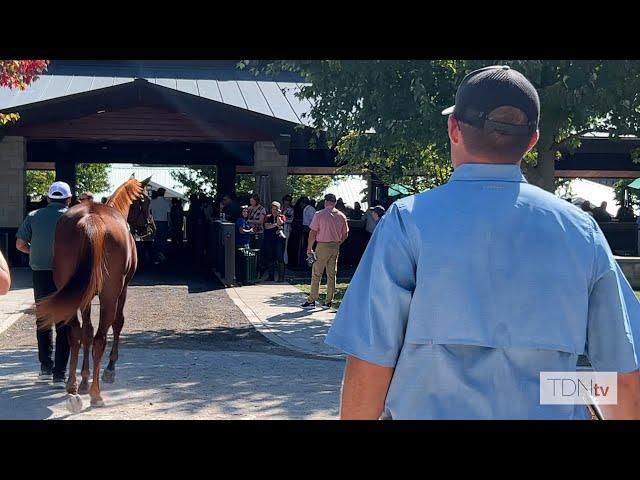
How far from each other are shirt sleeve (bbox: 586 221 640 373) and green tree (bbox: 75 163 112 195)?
2013 inches

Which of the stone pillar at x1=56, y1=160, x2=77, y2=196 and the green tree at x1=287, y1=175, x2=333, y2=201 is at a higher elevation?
the green tree at x1=287, y1=175, x2=333, y2=201

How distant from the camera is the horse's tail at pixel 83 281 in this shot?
7.28 m

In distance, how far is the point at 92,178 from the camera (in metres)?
54.6

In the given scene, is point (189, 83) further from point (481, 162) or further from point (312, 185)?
point (481, 162)

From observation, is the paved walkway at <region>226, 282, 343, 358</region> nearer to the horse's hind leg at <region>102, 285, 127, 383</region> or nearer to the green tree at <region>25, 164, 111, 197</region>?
the horse's hind leg at <region>102, 285, 127, 383</region>

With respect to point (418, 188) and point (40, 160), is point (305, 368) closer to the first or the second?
point (418, 188)

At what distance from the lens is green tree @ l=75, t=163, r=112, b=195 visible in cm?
5328

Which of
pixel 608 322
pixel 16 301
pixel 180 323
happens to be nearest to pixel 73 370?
pixel 180 323

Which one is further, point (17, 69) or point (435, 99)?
point (435, 99)

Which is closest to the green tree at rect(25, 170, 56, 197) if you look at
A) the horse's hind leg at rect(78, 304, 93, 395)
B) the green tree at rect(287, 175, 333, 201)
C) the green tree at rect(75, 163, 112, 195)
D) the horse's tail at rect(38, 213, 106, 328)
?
the green tree at rect(75, 163, 112, 195)

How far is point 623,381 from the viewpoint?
2.39 meters

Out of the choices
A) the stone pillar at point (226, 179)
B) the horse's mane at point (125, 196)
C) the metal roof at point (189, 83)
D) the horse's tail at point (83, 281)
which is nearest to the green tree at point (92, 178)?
the metal roof at point (189, 83)

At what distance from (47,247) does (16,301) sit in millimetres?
7649
